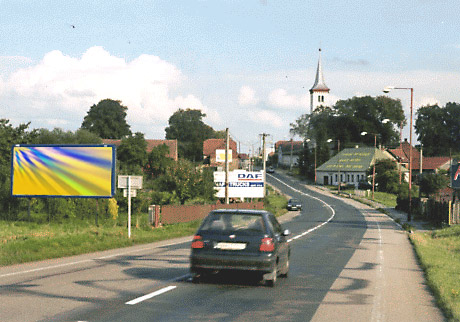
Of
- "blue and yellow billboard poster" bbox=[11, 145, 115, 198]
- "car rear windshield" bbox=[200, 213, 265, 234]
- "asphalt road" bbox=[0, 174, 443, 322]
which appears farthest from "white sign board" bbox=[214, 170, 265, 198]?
"car rear windshield" bbox=[200, 213, 265, 234]

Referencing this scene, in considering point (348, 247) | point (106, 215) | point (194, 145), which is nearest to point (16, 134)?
point (106, 215)

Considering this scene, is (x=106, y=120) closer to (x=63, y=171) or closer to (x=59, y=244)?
(x=63, y=171)

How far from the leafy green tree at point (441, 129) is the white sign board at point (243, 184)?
8619cm

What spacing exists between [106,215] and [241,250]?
1210 inches

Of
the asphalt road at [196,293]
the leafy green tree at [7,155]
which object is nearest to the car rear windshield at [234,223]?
the asphalt road at [196,293]

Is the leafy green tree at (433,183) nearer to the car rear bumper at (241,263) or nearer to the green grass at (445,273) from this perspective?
the green grass at (445,273)

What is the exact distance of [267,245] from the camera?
11477 millimetres

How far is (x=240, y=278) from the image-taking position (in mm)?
13102

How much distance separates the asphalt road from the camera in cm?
880

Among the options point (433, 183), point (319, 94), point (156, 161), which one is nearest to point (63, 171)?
point (156, 161)

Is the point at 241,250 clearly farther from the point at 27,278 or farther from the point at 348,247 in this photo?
the point at 348,247

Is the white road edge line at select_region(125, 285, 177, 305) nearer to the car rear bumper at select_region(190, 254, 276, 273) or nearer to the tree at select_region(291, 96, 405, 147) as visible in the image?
the car rear bumper at select_region(190, 254, 276, 273)

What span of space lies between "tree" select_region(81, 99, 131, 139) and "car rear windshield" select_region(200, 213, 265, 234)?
371ft

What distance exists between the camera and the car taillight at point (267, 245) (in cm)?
1145
